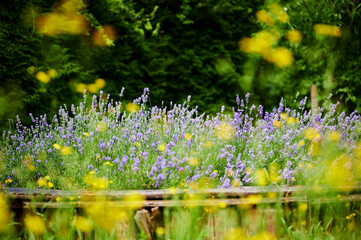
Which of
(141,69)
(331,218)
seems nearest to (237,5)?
(141,69)

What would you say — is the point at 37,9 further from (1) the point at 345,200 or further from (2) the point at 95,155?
(1) the point at 345,200

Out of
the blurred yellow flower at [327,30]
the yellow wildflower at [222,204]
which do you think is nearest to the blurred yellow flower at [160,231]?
the yellow wildflower at [222,204]

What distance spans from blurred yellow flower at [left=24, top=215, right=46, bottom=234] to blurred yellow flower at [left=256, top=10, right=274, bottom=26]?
5487mm

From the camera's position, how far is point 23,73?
5.17m

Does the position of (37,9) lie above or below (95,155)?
above

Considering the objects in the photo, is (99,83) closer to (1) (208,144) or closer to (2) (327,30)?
(1) (208,144)

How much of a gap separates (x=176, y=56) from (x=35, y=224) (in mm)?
4976

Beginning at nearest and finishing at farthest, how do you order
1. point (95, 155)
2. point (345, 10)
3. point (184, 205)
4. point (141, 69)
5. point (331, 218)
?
point (184, 205), point (331, 218), point (95, 155), point (345, 10), point (141, 69)

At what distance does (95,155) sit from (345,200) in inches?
73.4

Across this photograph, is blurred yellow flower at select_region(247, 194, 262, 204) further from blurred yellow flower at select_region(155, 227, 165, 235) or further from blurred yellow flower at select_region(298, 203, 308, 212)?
blurred yellow flower at select_region(155, 227, 165, 235)

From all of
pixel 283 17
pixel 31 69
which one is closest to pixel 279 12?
pixel 283 17

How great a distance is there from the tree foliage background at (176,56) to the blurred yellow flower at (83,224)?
3.04 m

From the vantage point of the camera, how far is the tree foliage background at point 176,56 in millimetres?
5203

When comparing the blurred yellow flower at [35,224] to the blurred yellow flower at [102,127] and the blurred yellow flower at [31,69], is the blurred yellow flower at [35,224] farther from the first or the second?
the blurred yellow flower at [31,69]
